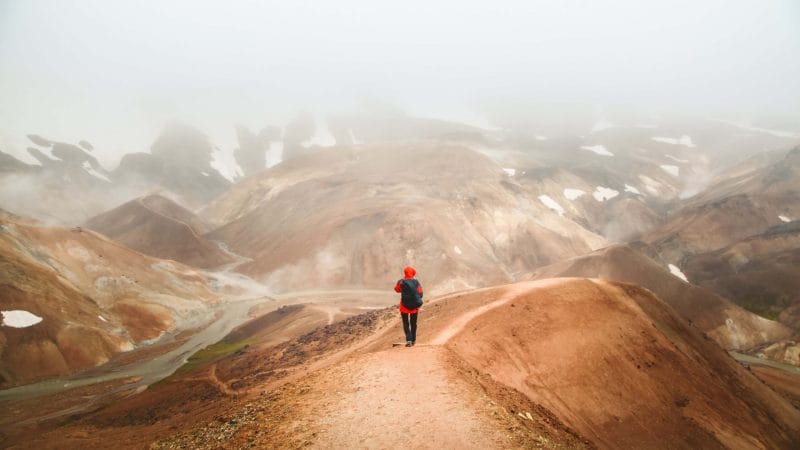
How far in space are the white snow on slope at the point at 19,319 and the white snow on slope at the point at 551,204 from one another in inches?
4493

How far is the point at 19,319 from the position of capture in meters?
48.6

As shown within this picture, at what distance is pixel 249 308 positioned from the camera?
80.1m

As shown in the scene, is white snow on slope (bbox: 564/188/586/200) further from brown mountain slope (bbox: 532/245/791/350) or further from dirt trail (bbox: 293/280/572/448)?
dirt trail (bbox: 293/280/572/448)

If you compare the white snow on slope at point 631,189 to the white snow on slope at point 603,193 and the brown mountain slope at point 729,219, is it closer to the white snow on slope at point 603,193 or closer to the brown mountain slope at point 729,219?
the white snow on slope at point 603,193

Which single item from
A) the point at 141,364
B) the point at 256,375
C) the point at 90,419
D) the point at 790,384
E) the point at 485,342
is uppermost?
the point at 485,342

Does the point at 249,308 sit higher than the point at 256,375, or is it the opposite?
the point at 256,375

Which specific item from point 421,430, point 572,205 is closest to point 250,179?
point 572,205

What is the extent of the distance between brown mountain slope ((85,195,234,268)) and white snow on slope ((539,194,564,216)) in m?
84.8

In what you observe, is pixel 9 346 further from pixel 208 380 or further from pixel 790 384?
pixel 790 384

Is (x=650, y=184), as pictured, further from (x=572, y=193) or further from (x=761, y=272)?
(x=761, y=272)

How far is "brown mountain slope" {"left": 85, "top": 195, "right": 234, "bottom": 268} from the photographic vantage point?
4422 inches

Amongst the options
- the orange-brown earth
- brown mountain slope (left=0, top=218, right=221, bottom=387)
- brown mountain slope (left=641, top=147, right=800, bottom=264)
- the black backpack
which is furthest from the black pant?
brown mountain slope (left=641, top=147, right=800, bottom=264)

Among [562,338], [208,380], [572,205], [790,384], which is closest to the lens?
[562,338]

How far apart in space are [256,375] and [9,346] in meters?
34.2
